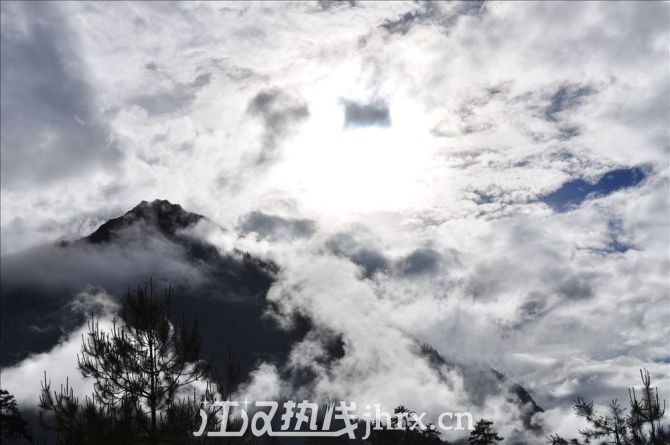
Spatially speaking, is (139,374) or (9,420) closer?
(139,374)

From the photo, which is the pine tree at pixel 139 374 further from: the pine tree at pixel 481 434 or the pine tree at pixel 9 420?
the pine tree at pixel 481 434

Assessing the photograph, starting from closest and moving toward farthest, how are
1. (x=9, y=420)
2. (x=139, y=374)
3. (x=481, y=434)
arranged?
(x=139, y=374), (x=9, y=420), (x=481, y=434)

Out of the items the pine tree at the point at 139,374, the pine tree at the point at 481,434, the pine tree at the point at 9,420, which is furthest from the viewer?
the pine tree at the point at 481,434

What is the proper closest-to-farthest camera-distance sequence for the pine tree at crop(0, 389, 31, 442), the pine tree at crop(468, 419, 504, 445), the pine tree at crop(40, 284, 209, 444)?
the pine tree at crop(40, 284, 209, 444)
the pine tree at crop(0, 389, 31, 442)
the pine tree at crop(468, 419, 504, 445)

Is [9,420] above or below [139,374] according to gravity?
below

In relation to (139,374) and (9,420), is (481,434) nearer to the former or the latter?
(9,420)

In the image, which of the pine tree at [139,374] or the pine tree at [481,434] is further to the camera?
the pine tree at [481,434]

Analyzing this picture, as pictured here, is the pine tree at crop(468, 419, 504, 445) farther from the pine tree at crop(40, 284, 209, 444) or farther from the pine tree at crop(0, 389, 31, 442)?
the pine tree at crop(40, 284, 209, 444)

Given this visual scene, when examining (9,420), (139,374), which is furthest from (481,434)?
(139,374)

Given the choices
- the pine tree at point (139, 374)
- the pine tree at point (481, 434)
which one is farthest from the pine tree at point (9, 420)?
the pine tree at point (481, 434)

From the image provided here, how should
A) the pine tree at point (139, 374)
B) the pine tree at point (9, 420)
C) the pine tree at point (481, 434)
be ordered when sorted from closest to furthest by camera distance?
the pine tree at point (139, 374) → the pine tree at point (9, 420) → the pine tree at point (481, 434)

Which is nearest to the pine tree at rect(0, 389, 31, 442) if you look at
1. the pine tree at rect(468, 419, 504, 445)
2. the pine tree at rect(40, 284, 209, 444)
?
the pine tree at rect(40, 284, 209, 444)

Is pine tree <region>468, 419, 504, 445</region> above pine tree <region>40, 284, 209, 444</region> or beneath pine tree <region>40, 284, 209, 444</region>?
beneath

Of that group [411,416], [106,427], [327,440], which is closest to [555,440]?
[106,427]
